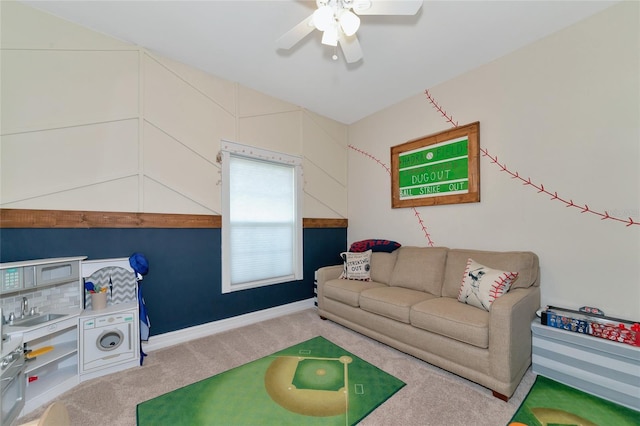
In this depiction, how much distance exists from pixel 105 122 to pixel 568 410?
13.8ft

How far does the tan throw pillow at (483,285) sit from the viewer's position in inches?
84.3

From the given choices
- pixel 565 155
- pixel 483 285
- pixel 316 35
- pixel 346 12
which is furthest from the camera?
pixel 316 35

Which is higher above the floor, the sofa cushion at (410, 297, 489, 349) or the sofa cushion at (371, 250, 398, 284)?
the sofa cushion at (371, 250, 398, 284)

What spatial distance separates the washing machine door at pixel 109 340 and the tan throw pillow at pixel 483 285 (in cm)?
298

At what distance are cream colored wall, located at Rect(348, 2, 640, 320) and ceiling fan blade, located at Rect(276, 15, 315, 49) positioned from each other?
197 cm

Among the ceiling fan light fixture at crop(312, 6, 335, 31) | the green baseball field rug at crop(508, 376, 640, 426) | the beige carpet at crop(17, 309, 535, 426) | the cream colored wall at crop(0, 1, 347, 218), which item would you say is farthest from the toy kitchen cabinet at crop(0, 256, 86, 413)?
the green baseball field rug at crop(508, 376, 640, 426)

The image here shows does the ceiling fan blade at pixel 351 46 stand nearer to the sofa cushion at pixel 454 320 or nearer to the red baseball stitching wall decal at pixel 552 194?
the red baseball stitching wall decal at pixel 552 194

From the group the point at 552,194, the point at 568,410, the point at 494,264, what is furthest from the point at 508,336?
the point at 552,194

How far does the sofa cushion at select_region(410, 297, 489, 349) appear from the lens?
1.92 metres

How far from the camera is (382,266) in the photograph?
10.9 feet

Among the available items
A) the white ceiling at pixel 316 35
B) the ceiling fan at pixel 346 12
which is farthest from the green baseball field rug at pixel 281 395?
the white ceiling at pixel 316 35

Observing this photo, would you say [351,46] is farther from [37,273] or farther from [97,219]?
[37,273]

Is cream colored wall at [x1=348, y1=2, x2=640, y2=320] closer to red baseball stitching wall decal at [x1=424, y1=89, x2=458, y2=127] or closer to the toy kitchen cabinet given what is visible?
red baseball stitching wall decal at [x1=424, y1=89, x2=458, y2=127]

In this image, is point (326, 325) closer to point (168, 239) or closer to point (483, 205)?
point (168, 239)
